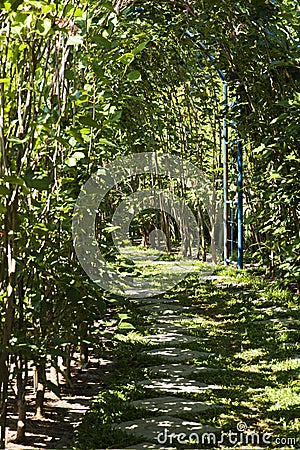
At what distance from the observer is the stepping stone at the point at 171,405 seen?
2.82 m

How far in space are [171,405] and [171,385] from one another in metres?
0.33

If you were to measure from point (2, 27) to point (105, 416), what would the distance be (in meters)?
1.64

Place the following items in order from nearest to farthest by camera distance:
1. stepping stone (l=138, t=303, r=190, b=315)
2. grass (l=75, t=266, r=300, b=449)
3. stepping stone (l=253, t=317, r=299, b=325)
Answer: grass (l=75, t=266, r=300, b=449)
stepping stone (l=253, t=317, r=299, b=325)
stepping stone (l=138, t=303, r=190, b=315)

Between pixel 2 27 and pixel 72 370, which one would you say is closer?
pixel 2 27

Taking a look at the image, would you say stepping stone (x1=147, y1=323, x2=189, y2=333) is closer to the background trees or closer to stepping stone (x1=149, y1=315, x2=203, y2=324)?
stepping stone (x1=149, y1=315, x2=203, y2=324)

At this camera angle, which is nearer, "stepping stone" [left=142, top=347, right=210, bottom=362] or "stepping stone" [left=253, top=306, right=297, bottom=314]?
"stepping stone" [left=142, top=347, right=210, bottom=362]

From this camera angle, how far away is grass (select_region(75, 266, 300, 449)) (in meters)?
2.67

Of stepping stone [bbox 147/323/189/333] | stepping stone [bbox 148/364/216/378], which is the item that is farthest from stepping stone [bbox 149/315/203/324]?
stepping stone [bbox 148/364/216/378]

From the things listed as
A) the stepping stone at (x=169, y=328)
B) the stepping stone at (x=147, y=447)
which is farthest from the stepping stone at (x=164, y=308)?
the stepping stone at (x=147, y=447)

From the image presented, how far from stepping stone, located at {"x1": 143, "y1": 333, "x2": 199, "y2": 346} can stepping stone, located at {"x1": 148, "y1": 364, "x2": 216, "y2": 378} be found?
487mm

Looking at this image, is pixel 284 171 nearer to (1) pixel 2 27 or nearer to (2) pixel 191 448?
(2) pixel 191 448

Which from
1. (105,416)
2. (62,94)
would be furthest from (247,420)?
(62,94)

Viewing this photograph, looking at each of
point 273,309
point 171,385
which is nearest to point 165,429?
point 171,385

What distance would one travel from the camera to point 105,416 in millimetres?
2756
